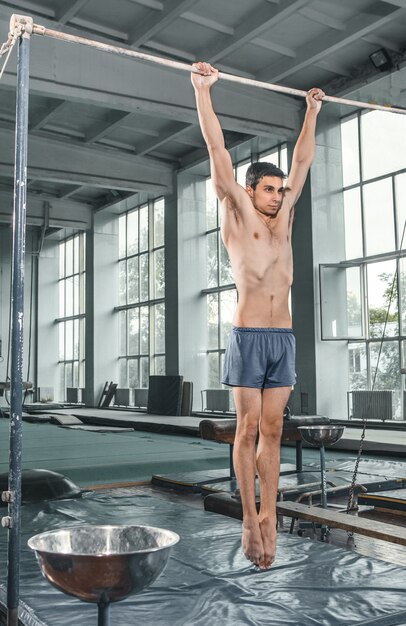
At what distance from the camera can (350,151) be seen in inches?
468

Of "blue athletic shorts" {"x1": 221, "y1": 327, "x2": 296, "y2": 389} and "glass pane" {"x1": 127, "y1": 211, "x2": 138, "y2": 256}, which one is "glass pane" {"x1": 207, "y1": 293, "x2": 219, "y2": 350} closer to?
"glass pane" {"x1": 127, "y1": 211, "x2": 138, "y2": 256}

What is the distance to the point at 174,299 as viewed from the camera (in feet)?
49.6

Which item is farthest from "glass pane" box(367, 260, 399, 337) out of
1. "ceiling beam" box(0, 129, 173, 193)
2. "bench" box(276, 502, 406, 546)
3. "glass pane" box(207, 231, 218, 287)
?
"bench" box(276, 502, 406, 546)

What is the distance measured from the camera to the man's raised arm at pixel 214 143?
2.82 metres

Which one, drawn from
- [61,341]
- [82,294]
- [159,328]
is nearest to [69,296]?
[82,294]

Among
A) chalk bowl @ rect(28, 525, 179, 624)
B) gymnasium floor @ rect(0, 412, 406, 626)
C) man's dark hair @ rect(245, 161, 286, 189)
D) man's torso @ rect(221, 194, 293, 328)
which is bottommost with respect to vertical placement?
gymnasium floor @ rect(0, 412, 406, 626)

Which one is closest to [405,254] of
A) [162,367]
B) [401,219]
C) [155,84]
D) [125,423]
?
[401,219]

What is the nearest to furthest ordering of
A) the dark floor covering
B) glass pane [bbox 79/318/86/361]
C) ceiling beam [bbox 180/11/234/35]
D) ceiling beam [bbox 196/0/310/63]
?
the dark floor covering, ceiling beam [bbox 196/0/310/63], ceiling beam [bbox 180/11/234/35], glass pane [bbox 79/318/86/361]

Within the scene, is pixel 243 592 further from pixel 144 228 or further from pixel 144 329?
pixel 144 228

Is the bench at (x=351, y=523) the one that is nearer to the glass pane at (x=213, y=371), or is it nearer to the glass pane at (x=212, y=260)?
the glass pane at (x=213, y=371)

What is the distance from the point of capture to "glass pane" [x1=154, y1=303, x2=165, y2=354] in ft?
54.3

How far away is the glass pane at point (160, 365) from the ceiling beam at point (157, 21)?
8640 mm

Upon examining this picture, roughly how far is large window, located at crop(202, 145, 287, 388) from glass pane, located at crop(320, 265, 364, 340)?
141 inches

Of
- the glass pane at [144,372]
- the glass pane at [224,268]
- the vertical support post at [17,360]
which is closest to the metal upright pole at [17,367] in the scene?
the vertical support post at [17,360]
